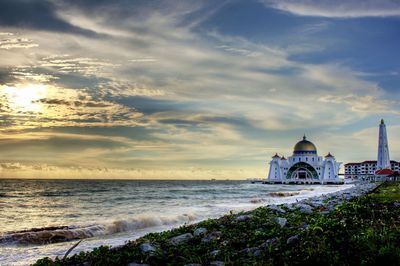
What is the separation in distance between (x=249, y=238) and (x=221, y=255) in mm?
1865

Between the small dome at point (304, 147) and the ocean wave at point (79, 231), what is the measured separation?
438ft

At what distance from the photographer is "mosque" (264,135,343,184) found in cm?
14812

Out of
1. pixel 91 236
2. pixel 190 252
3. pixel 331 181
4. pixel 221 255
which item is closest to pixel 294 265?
pixel 221 255

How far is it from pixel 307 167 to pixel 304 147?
829cm

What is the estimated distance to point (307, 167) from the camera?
15138 centimetres

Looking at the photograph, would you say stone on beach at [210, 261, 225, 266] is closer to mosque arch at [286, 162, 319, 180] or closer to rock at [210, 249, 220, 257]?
rock at [210, 249, 220, 257]

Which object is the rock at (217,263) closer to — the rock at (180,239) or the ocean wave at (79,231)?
the rock at (180,239)

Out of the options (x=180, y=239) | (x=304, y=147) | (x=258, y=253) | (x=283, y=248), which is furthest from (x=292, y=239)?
(x=304, y=147)

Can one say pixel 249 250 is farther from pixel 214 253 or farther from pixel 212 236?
pixel 212 236

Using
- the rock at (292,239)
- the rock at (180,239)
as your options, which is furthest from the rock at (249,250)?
the rock at (180,239)

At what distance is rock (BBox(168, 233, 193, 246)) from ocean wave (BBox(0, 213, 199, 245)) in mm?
8162

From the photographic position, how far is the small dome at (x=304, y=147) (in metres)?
150

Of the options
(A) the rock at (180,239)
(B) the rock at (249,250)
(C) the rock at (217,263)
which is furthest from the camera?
(A) the rock at (180,239)

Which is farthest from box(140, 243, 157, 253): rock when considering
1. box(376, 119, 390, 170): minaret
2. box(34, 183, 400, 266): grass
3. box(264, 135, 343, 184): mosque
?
box(376, 119, 390, 170): minaret
